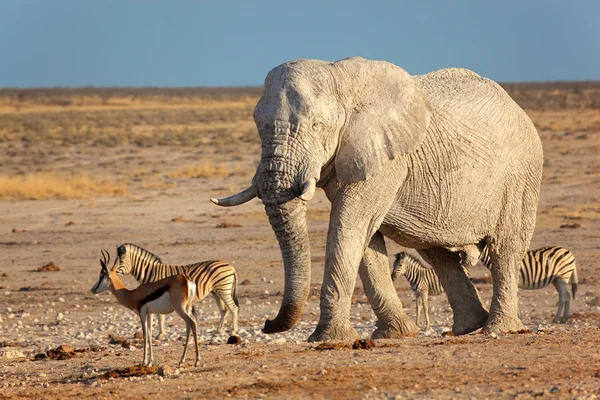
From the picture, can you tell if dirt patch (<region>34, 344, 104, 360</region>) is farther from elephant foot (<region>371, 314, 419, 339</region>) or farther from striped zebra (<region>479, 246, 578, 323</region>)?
striped zebra (<region>479, 246, 578, 323</region>)

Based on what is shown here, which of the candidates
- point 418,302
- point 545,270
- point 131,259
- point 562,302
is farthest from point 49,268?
point 562,302

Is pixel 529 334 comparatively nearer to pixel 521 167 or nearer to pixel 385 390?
pixel 521 167

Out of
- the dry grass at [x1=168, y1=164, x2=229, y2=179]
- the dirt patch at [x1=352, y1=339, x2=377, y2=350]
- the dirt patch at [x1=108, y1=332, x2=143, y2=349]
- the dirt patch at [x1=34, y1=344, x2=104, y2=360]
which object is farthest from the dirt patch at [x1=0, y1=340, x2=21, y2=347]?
the dry grass at [x1=168, y1=164, x2=229, y2=179]

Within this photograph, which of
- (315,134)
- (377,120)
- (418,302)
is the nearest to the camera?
(315,134)

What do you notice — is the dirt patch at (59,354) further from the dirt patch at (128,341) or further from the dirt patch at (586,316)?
the dirt patch at (586,316)

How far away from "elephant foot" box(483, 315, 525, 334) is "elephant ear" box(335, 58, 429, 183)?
1914 mm

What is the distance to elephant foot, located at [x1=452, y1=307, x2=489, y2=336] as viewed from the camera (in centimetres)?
1045

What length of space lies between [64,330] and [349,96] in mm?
4799

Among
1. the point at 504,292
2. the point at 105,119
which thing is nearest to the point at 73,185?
the point at 504,292

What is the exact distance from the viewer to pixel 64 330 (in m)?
12.2

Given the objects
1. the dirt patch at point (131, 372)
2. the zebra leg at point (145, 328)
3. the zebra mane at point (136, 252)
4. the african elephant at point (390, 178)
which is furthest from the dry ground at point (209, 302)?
the zebra mane at point (136, 252)

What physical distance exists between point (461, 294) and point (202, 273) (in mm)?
3064

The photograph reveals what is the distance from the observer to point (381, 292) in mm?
9570

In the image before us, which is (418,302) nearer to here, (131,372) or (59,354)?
(59,354)
